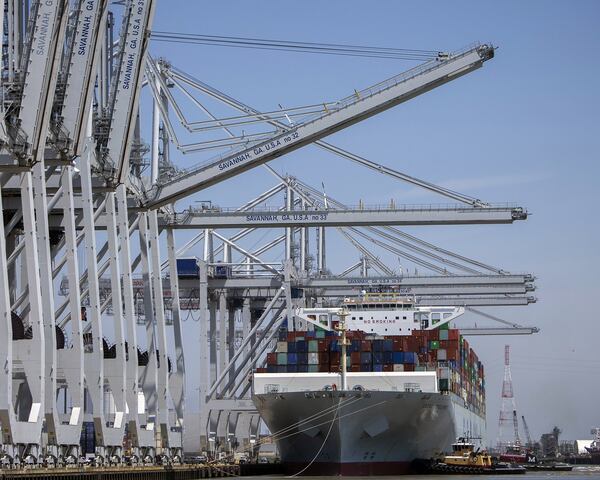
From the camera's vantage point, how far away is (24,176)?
90.8 ft

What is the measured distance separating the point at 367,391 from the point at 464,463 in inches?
277

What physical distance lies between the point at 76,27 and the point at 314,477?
17166 mm

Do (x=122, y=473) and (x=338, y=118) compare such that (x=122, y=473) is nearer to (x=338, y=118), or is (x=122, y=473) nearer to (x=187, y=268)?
(x=338, y=118)

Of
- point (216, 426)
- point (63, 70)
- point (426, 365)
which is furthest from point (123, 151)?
point (216, 426)

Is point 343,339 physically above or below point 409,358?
above

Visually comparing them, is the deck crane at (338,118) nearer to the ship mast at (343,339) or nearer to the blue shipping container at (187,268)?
the ship mast at (343,339)

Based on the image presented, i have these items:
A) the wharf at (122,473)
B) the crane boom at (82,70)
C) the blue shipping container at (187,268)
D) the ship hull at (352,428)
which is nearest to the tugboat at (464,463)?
the ship hull at (352,428)

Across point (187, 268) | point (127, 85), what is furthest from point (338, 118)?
point (187, 268)

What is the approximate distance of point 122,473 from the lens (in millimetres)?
31141

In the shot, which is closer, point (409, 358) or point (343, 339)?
point (343, 339)

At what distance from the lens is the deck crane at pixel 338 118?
122 ft

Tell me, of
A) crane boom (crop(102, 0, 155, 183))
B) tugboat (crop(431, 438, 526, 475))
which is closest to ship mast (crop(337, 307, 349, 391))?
tugboat (crop(431, 438, 526, 475))

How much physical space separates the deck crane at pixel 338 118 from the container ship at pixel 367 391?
6515 mm

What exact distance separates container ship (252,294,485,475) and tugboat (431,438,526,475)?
1.87 feet
